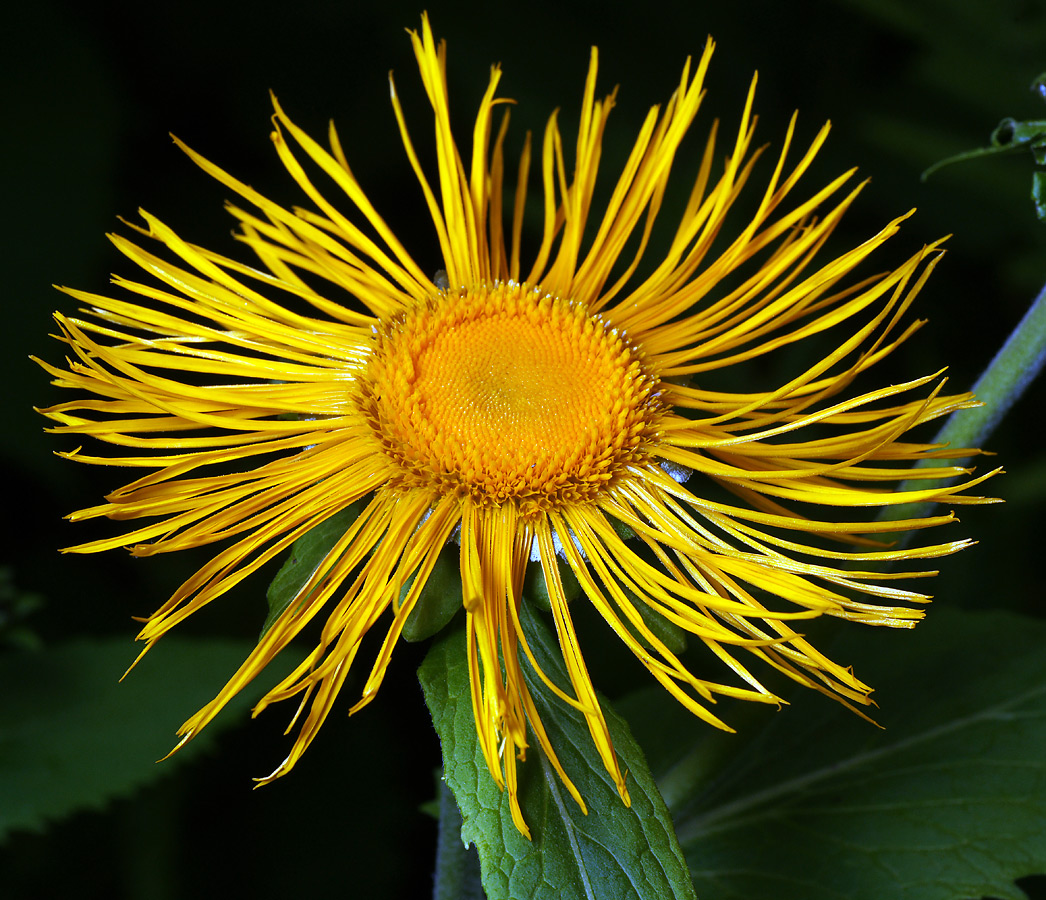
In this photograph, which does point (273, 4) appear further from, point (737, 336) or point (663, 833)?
point (663, 833)

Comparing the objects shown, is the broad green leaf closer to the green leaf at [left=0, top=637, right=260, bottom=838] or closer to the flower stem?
the flower stem

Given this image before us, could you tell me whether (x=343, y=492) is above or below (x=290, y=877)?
above

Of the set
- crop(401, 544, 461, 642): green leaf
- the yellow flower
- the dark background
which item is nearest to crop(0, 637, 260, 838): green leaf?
the dark background

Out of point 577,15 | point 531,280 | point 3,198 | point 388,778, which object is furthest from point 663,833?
point 577,15

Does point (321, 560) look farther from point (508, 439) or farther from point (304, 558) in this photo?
point (508, 439)

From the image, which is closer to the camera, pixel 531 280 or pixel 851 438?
pixel 851 438

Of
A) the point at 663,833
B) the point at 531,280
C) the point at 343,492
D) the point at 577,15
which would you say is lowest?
the point at 663,833
